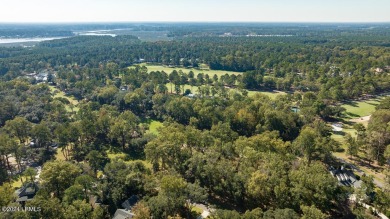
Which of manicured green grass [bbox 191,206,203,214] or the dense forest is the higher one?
the dense forest

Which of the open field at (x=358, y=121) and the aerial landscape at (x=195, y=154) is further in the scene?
the open field at (x=358, y=121)

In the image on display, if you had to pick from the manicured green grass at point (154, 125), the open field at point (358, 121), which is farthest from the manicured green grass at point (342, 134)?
the manicured green grass at point (154, 125)

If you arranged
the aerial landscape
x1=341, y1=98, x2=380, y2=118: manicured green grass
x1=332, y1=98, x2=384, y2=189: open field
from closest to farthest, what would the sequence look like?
the aerial landscape → x1=332, y1=98, x2=384, y2=189: open field → x1=341, y1=98, x2=380, y2=118: manicured green grass

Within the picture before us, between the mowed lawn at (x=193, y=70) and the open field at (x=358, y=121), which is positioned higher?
the mowed lawn at (x=193, y=70)

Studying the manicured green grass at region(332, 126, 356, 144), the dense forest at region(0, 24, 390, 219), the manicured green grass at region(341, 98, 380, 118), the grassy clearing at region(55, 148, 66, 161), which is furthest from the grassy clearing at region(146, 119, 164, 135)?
the manicured green grass at region(341, 98, 380, 118)

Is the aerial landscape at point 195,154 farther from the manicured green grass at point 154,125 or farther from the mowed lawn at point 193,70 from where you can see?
the mowed lawn at point 193,70

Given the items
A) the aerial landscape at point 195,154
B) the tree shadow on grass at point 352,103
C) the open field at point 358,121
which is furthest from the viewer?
the tree shadow on grass at point 352,103

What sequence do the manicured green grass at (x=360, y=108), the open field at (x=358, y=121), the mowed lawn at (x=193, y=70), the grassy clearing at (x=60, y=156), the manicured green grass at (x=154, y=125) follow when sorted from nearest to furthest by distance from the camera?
the open field at (x=358, y=121)
the grassy clearing at (x=60, y=156)
the manicured green grass at (x=154, y=125)
the manicured green grass at (x=360, y=108)
the mowed lawn at (x=193, y=70)

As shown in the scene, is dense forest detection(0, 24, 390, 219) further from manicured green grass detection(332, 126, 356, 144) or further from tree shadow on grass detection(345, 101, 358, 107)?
manicured green grass detection(332, 126, 356, 144)
